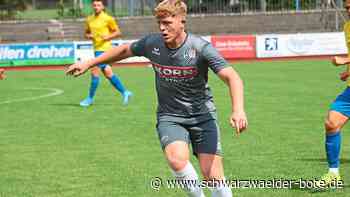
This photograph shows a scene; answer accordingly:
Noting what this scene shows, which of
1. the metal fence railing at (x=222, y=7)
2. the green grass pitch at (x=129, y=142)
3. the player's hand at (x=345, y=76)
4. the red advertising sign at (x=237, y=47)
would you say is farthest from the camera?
the metal fence railing at (x=222, y=7)

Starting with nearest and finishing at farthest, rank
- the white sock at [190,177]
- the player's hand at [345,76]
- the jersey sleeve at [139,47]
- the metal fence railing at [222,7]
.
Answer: the white sock at [190,177], the jersey sleeve at [139,47], the player's hand at [345,76], the metal fence railing at [222,7]

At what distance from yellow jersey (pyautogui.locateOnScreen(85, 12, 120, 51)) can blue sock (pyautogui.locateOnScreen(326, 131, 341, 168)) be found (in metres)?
9.35

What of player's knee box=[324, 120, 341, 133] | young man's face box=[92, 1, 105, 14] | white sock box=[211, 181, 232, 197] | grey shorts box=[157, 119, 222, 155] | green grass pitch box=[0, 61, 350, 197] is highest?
young man's face box=[92, 1, 105, 14]

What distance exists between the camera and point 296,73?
24312mm

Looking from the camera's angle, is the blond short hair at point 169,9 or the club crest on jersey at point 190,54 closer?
the blond short hair at point 169,9

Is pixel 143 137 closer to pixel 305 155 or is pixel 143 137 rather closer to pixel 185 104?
pixel 305 155

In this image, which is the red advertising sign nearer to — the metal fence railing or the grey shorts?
the metal fence railing

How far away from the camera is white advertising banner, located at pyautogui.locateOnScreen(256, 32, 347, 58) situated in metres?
30.7

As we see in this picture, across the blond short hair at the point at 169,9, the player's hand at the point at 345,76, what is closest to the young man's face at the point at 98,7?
the player's hand at the point at 345,76

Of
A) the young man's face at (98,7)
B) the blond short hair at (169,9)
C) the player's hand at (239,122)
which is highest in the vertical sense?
the blond short hair at (169,9)

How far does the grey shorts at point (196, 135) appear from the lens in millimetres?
6387

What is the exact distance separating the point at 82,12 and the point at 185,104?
36.7m

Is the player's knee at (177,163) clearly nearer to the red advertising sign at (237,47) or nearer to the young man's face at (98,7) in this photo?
the young man's face at (98,7)

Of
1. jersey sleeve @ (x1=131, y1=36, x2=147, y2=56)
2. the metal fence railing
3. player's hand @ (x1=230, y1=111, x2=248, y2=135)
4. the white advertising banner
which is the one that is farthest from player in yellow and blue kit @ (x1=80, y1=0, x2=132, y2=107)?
the metal fence railing
